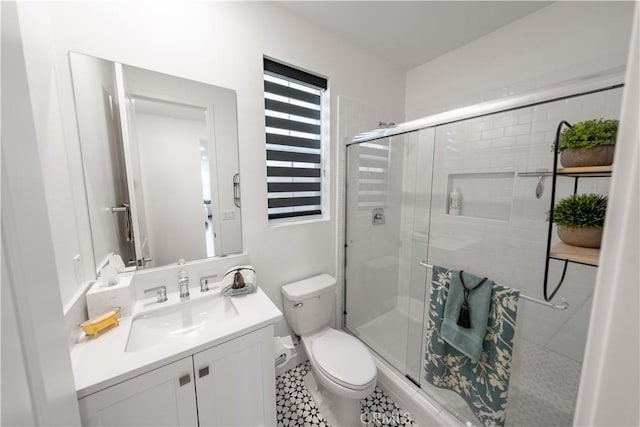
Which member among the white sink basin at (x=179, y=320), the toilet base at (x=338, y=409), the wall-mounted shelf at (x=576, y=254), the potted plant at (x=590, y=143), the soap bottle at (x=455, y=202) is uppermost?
the potted plant at (x=590, y=143)

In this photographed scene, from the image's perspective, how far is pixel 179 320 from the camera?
3.92ft

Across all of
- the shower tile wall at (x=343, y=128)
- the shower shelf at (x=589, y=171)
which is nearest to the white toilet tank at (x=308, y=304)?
the shower tile wall at (x=343, y=128)

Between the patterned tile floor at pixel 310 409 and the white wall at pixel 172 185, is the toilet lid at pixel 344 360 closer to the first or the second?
the patterned tile floor at pixel 310 409

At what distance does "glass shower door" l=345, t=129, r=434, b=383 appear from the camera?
1854mm

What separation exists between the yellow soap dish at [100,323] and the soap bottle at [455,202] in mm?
2207

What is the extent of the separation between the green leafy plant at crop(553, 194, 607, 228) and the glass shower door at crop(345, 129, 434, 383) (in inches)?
36.1

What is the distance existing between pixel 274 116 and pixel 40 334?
4.97 feet

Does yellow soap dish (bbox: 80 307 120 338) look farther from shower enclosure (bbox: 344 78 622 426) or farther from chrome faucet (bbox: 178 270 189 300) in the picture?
shower enclosure (bbox: 344 78 622 426)

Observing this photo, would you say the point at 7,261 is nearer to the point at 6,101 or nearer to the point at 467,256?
the point at 6,101

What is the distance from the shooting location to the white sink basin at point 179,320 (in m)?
1.06

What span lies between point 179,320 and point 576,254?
1737 millimetres

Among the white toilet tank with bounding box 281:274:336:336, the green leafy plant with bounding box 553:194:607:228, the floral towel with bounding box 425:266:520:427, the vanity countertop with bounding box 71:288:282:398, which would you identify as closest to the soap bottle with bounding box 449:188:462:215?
the floral towel with bounding box 425:266:520:427

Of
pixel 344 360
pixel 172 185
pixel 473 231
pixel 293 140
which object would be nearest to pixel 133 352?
pixel 172 185

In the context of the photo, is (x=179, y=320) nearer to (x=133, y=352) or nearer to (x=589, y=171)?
(x=133, y=352)
